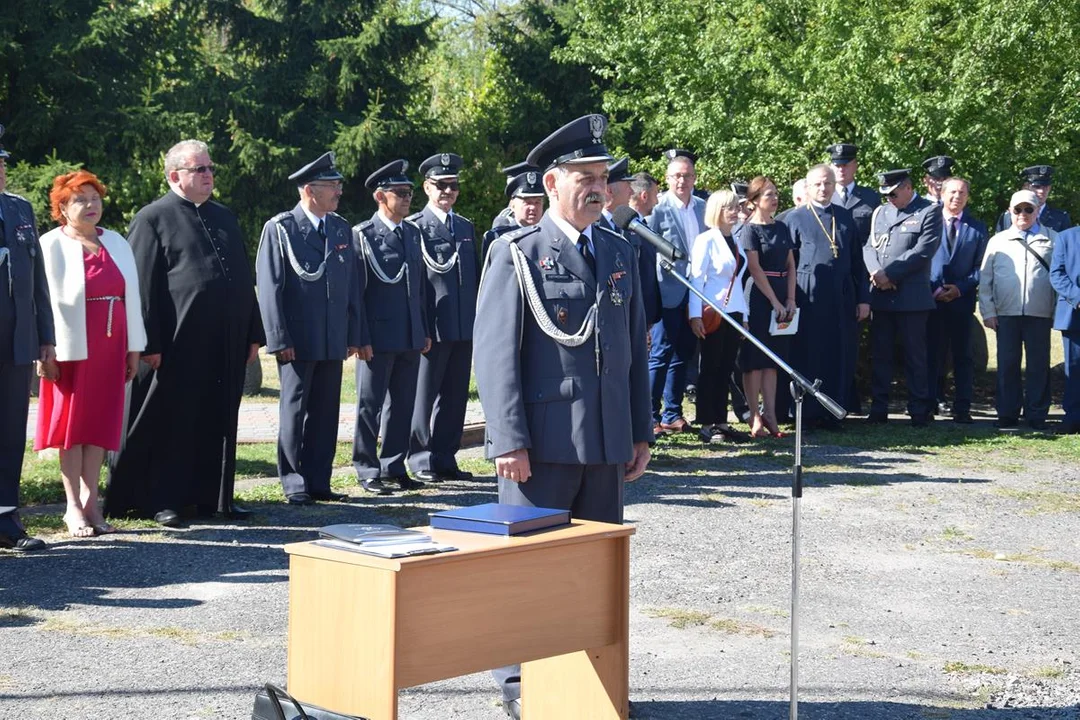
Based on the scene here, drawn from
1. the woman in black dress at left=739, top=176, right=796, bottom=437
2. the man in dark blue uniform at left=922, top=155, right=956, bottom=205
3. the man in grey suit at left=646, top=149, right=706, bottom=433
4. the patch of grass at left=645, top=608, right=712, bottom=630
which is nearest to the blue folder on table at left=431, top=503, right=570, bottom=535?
the patch of grass at left=645, top=608, right=712, bottom=630

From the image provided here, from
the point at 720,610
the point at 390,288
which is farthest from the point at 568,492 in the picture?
the point at 390,288

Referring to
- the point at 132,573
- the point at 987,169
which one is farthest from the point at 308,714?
the point at 987,169

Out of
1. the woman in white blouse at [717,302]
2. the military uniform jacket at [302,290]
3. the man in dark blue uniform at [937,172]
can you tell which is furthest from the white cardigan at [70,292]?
the man in dark blue uniform at [937,172]

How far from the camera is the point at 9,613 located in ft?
21.6

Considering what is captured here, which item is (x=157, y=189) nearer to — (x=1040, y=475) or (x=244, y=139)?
(x=244, y=139)

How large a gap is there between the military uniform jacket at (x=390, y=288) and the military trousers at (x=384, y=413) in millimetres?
148

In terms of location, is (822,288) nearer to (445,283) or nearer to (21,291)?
(445,283)

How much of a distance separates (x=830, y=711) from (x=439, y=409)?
6093 millimetres

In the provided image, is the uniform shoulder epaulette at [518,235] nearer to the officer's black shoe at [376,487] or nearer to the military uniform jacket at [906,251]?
the officer's black shoe at [376,487]

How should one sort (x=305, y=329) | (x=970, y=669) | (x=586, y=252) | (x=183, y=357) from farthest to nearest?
(x=305, y=329) → (x=183, y=357) → (x=970, y=669) → (x=586, y=252)

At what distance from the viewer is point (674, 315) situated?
12953 mm

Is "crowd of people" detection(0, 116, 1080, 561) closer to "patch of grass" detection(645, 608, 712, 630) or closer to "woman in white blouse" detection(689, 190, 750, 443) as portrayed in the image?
"woman in white blouse" detection(689, 190, 750, 443)

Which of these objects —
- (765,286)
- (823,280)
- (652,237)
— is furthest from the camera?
(823,280)

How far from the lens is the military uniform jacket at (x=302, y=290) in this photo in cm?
956
